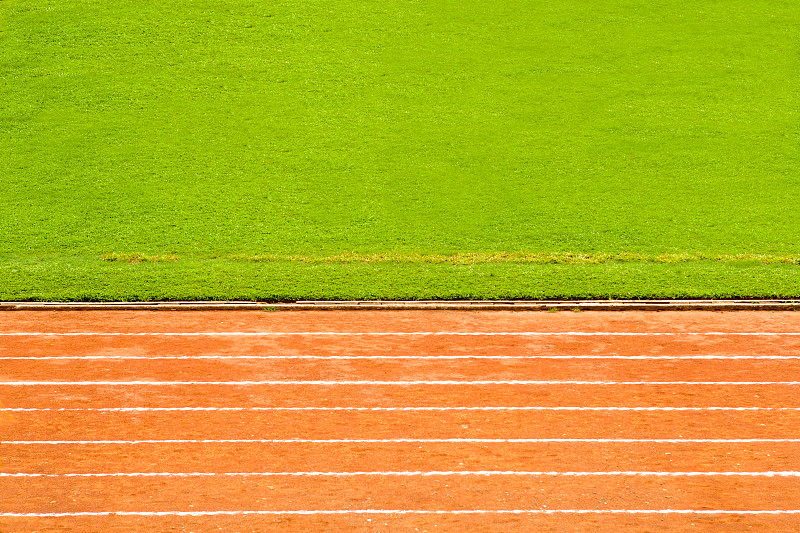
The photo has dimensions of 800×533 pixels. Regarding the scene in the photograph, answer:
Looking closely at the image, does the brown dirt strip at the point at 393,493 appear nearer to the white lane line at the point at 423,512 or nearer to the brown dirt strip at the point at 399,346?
the white lane line at the point at 423,512

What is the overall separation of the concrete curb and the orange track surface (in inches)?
11.6

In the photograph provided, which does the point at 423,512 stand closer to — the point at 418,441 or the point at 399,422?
the point at 418,441

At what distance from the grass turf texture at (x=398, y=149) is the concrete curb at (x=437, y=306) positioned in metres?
0.35

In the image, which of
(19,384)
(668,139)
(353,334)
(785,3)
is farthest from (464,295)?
(785,3)

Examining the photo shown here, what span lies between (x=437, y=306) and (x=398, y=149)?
9413 millimetres

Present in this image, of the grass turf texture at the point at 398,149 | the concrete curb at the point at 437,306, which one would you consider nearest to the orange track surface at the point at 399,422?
the concrete curb at the point at 437,306

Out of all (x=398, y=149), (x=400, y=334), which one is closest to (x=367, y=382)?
(x=400, y=334)

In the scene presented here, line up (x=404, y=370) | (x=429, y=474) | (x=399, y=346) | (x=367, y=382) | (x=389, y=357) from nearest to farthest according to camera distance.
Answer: (x=429, y=474), (x=367, y=382), (x=404, y=370), (x=389, y=357), (x=399, y=346)

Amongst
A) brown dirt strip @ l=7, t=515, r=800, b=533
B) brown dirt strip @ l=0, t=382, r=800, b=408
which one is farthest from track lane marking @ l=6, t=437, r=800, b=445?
brown dirt strip @ l=7, t=515, r=800, b=533

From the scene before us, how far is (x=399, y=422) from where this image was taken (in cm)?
1292

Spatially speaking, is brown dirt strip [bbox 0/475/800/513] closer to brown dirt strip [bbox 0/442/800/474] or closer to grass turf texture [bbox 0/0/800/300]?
brown dirt strip [bbox 0/442/800/474]

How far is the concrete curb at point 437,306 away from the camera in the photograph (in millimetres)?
17797

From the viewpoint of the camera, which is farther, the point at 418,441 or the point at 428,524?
the point at 418,441

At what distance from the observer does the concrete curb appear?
1780 centimetres
